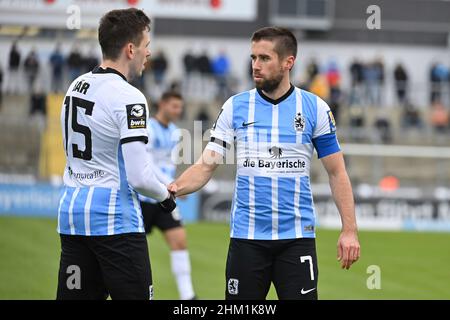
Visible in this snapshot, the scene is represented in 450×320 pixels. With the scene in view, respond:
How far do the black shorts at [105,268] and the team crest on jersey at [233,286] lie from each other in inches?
27.1

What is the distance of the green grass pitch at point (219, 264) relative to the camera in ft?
35.9

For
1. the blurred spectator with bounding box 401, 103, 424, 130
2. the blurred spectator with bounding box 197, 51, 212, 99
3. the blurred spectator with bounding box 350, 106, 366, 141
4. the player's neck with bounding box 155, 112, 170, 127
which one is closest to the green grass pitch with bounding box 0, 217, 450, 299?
the player's neck with bounding box 155, 112, 170, 127

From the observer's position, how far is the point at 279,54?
19.6ft

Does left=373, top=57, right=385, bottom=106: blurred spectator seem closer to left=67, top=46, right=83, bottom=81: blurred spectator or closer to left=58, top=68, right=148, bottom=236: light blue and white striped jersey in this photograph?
left=67, top=46, right=83, bottom=81: blurred spectator

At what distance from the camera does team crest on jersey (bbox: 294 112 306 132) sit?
5.97 m

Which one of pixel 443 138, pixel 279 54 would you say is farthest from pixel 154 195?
pixel 443 138

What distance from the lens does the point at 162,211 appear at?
1007 cm

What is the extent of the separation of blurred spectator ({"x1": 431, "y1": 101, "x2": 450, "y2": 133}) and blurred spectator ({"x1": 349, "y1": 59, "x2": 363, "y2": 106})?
2.44 meters

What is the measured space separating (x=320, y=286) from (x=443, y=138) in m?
17.0

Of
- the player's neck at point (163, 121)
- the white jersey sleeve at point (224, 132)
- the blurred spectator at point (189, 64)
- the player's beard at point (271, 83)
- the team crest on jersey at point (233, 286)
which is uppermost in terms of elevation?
the blurred spectator at point (189, 64)

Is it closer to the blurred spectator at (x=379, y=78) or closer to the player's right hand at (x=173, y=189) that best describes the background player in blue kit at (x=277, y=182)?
→ the player's right hand at (x=173, y=189)

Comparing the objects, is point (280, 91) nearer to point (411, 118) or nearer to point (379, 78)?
point (411, 118)

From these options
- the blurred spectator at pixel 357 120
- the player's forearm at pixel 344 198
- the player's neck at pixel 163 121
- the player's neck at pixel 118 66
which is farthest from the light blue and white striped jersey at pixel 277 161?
the blurred spectator at pixel 357 120

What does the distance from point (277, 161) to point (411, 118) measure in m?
23.3
